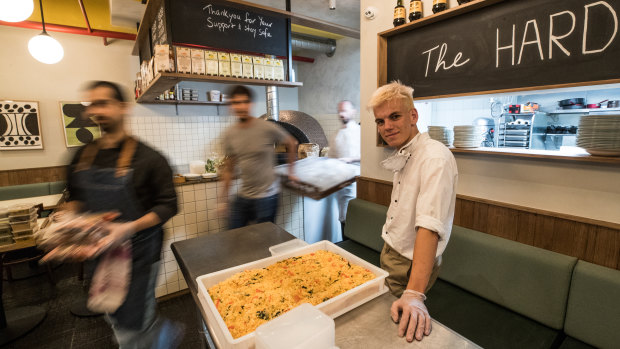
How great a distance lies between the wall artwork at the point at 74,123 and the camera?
4879mm

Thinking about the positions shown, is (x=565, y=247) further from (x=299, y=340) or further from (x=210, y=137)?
(x=210, y=137)

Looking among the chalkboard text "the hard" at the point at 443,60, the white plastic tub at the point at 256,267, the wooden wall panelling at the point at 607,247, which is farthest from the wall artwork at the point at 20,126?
the wooden wall panelling at the point at 607,247

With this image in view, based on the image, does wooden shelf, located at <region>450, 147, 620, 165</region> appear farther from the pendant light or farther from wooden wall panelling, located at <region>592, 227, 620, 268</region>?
the pendant light

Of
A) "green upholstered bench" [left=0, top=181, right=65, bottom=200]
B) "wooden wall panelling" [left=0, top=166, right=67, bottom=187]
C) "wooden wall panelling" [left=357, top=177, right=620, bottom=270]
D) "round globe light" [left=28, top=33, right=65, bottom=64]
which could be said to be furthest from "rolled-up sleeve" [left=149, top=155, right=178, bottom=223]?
"wooden wall panelling" [left=0, top=166, right=67, bottom=187]

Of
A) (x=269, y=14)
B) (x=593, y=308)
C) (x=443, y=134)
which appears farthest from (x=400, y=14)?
(x=593, y=308)

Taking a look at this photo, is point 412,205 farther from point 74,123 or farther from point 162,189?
point 74,123

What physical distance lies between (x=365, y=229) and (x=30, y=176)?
5353mm

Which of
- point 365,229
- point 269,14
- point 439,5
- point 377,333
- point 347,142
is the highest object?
point 269,14

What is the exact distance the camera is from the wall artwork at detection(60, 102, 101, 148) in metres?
Answer: 4.88

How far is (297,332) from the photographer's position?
76cm

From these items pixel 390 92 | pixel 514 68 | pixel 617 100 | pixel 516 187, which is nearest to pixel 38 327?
pixel 390 92

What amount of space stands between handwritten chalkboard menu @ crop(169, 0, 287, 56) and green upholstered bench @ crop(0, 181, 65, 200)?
11.0 ft

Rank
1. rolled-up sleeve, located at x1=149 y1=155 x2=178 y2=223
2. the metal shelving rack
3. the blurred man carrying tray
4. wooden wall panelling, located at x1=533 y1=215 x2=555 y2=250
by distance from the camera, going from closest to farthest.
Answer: the blurred man carrying tray
rolled-up sleeve, located at x1=149 y1=155 x2=178 y2=223
wooden wall panelling, located at x1=533 y1=215 x2=555 y2=250
the metal shelving rack

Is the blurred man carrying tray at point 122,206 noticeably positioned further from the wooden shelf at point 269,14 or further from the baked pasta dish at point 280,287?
the wooden shelf at point 269,14
